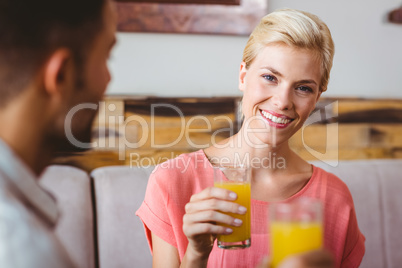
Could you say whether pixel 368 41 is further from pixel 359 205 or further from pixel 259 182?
pixel 259 182

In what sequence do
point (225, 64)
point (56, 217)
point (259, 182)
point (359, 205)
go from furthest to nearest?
point (225, 64), point (359, 205), point (259, 182), point (56, 217)

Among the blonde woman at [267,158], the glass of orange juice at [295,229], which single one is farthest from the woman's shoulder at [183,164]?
the glass of orange juice at [295,229]

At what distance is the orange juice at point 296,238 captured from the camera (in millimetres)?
908

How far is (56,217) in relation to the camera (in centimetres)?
Answer: 72

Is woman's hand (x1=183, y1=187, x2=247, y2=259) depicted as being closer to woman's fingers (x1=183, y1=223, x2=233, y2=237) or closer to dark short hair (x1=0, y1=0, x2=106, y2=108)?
woman's fingers (x1=183, y1=223, x2=233, y2=237)

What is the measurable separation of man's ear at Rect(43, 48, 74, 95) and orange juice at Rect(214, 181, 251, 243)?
1.94 feet

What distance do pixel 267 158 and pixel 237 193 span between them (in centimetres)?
44

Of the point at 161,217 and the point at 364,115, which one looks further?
the point at 364,115

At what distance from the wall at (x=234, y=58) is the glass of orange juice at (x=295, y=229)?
146 centimetres

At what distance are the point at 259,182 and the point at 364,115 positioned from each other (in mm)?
1082

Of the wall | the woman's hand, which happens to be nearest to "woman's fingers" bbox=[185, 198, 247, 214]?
the woman's hand

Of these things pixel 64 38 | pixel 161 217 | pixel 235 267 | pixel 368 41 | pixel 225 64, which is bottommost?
pixel 235 267

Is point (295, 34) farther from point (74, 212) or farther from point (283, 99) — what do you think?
point (74, 212)

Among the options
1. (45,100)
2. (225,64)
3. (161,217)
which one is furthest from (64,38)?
(225,64)
